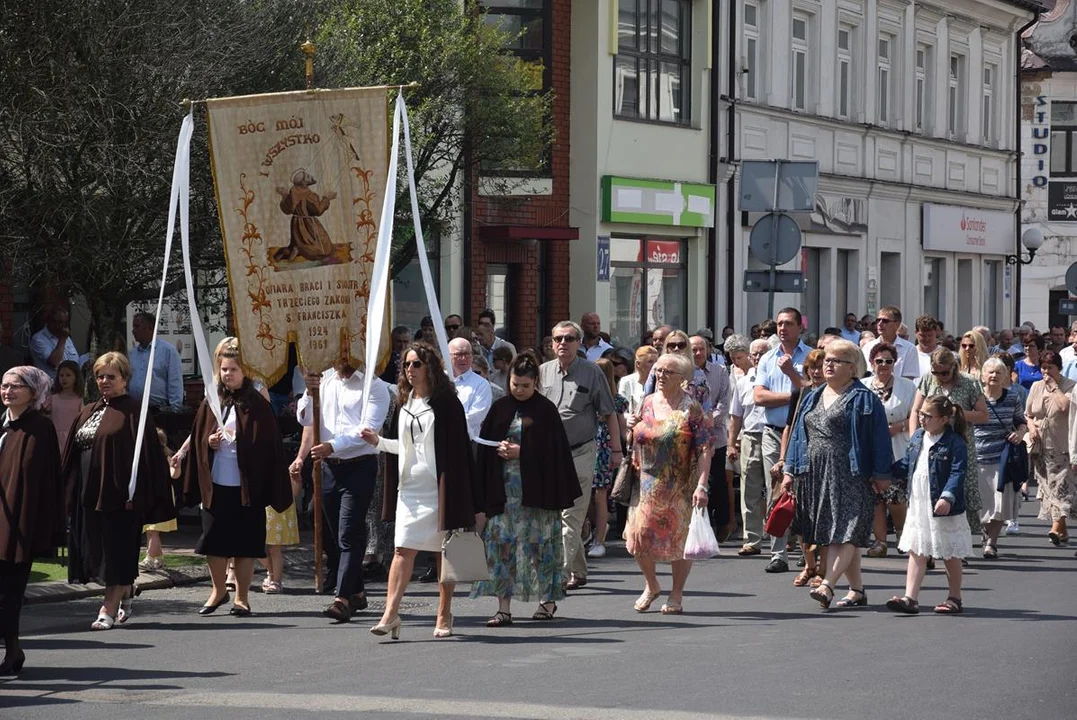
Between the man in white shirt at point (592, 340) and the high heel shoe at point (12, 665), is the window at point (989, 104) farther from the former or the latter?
the high heel shoe at point (12, 665)

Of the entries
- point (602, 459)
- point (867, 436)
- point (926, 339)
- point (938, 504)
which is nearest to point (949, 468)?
point (938, 504)

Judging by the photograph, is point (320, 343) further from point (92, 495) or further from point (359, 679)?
point (359, 679)

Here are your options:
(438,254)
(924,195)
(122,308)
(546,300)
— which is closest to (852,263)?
(924,195)

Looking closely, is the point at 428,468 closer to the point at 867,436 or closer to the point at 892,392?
the point at 867,436

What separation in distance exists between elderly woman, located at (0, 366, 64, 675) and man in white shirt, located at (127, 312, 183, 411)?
662 cm

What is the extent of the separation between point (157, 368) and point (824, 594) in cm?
725

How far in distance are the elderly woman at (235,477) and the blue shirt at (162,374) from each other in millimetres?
4606

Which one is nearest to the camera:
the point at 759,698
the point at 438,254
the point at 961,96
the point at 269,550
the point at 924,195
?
the point at 759,698

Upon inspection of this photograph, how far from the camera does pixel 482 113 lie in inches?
883

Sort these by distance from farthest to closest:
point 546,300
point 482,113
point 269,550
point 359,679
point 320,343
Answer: point 546,300
point 482,113
point 269,550
point 320,343
point 359,679

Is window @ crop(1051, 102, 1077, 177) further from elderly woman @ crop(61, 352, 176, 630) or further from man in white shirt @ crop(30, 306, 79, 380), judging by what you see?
elderly woman @ crop(61, 352, 176, 630)

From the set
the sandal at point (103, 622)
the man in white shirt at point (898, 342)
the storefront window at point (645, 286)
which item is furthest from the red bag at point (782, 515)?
the storefront window at point (645, 286)

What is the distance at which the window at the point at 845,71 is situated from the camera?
119 ft

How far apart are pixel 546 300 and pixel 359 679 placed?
62.8ft
